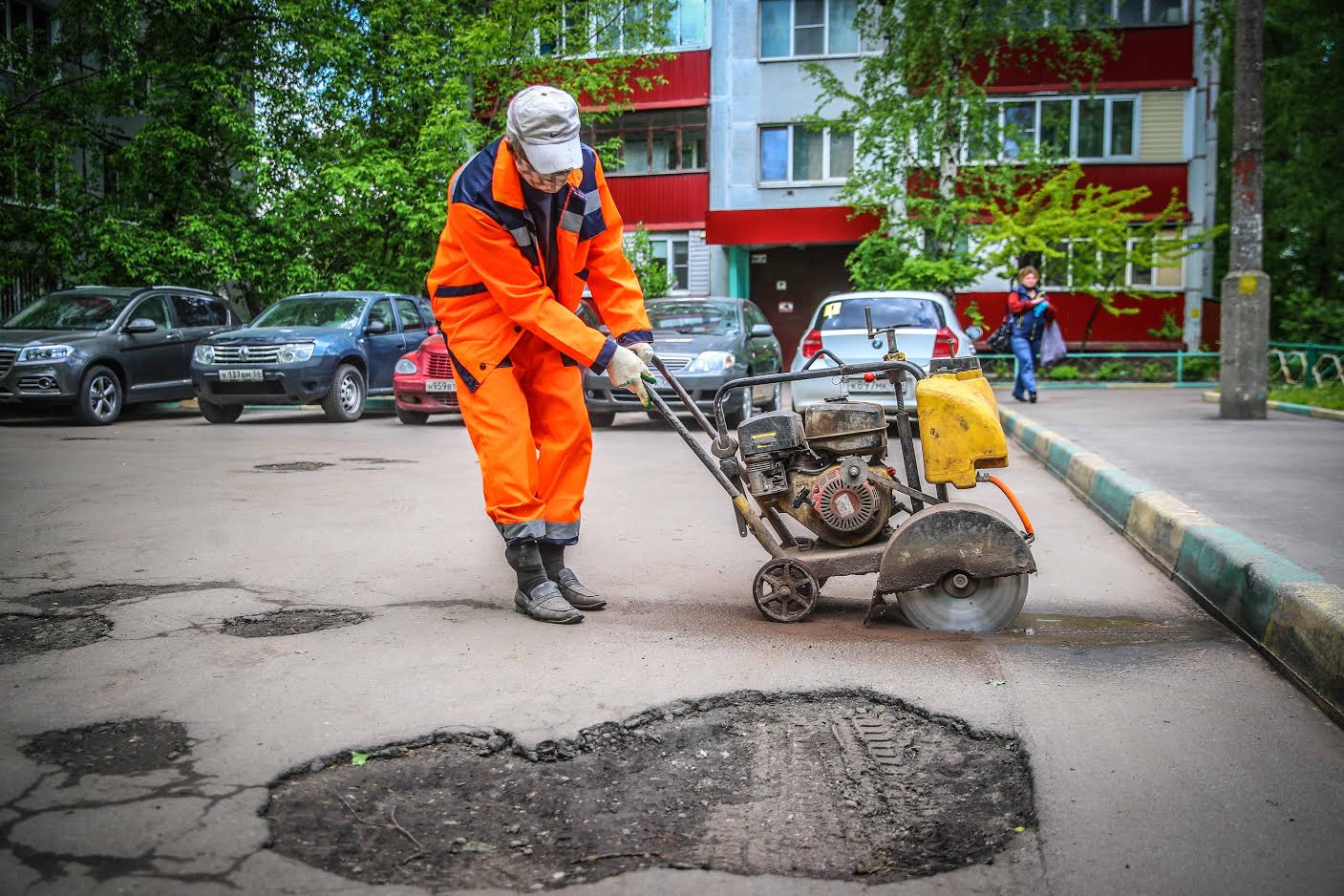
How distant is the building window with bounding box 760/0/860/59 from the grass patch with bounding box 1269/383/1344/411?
54.8ft

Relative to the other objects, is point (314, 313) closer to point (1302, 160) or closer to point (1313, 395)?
point (1313, 395)

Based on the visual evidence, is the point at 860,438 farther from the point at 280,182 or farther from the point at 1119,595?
the point at 280,182

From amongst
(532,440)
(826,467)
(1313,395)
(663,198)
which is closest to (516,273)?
(532,440)

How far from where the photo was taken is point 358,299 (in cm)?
1631

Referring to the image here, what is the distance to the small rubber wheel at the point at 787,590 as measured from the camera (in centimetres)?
481

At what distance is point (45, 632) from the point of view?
4.50m

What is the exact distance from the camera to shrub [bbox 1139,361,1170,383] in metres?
22.3

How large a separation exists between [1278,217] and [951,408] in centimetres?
3338

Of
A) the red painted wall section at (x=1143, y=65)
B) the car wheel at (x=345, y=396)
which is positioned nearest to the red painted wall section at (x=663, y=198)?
the red painted wall section at (x=1143, y=65)

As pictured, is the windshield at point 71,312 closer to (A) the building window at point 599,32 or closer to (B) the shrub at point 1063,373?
(A) the building window at point 599,32

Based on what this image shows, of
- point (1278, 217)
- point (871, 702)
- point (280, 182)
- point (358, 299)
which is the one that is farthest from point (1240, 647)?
point (1278, 217)

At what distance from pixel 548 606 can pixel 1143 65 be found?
28258 mm

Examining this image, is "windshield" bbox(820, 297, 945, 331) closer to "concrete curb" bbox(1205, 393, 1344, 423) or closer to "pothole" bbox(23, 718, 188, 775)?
"concrete curb" bbox(1205, 393, 1344, 423)

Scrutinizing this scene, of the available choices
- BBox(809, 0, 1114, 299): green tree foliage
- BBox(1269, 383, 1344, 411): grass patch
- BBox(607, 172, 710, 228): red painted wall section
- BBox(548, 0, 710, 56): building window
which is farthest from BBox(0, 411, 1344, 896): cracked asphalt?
BBox(607, 172, 710, 228): red painted wall section
